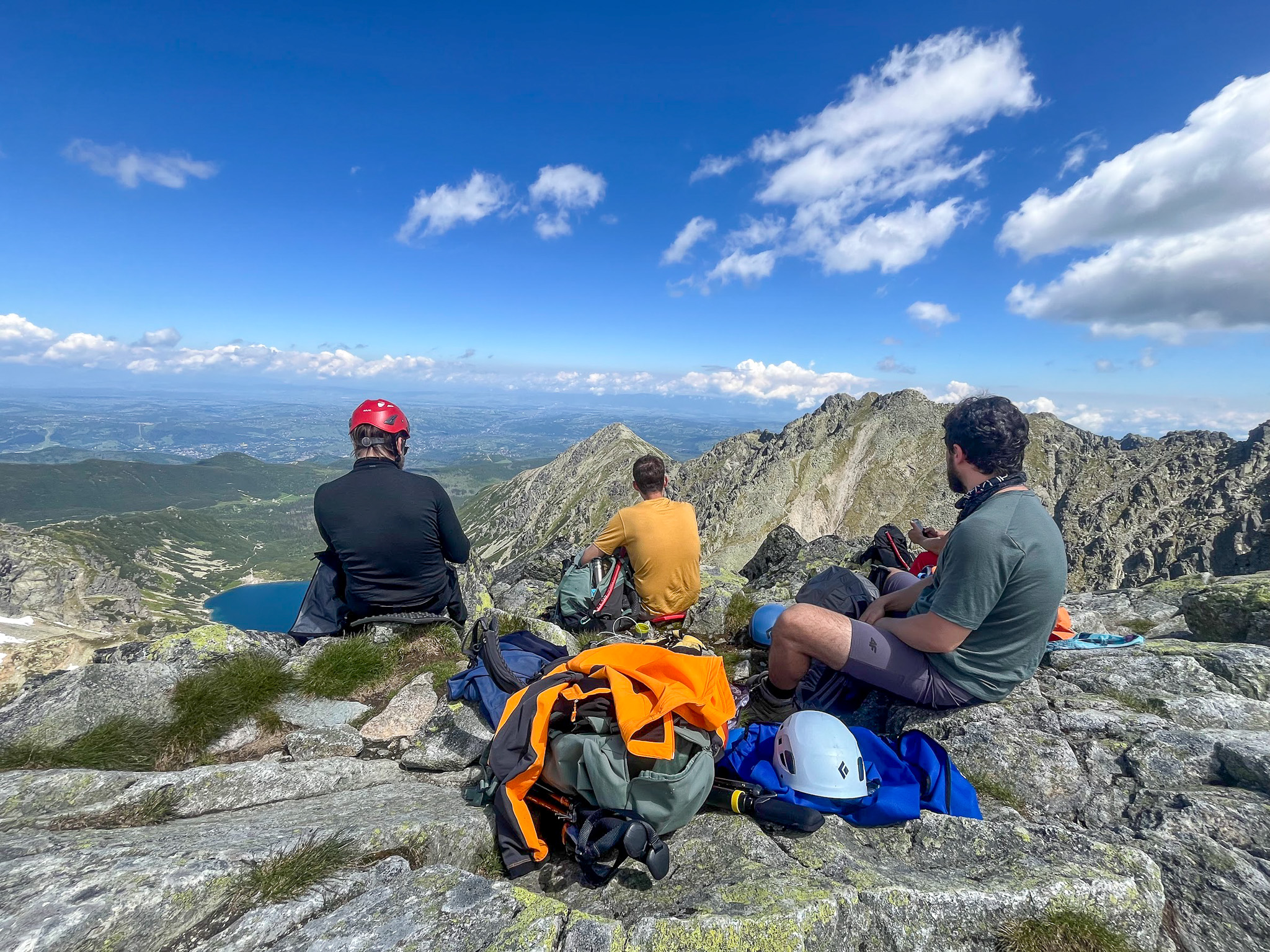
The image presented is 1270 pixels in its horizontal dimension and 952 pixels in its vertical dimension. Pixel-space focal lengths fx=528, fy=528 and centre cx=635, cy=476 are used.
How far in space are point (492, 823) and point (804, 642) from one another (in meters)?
3.80

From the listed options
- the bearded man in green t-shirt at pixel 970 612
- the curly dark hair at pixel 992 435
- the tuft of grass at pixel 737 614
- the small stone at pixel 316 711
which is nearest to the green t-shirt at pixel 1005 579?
the bearded man in green t-shirt at pixel 970 612

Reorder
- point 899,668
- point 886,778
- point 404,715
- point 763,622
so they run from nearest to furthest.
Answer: point 886,778 → point 899,668 → point 404,715 → point 763,622

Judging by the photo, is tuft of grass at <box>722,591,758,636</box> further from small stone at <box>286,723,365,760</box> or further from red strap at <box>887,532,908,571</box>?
small stone at <box>286,723,365,760</box>

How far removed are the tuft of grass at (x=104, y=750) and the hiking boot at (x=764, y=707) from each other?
6.61m

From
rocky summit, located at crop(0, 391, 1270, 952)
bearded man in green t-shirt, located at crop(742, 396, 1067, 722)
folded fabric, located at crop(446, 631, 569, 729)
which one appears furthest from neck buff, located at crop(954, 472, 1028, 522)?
folded fabric, located at crop(446, 631, 569, 729)

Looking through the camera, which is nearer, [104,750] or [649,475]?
[104,750]

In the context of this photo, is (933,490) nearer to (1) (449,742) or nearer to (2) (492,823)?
(1) (449,742)

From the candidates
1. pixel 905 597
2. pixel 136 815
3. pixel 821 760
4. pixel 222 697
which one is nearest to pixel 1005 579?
pixel 905 597

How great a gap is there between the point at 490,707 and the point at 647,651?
2.47 m

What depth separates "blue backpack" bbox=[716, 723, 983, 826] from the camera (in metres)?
4.82

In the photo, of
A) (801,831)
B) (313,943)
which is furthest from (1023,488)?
(313,943)

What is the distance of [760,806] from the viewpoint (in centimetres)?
464

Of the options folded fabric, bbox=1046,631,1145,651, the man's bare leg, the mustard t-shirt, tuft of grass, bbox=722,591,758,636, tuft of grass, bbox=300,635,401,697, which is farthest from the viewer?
tuft of grass, bbox=722,591,758,636

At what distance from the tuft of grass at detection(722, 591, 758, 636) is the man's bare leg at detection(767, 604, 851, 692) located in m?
4.85
